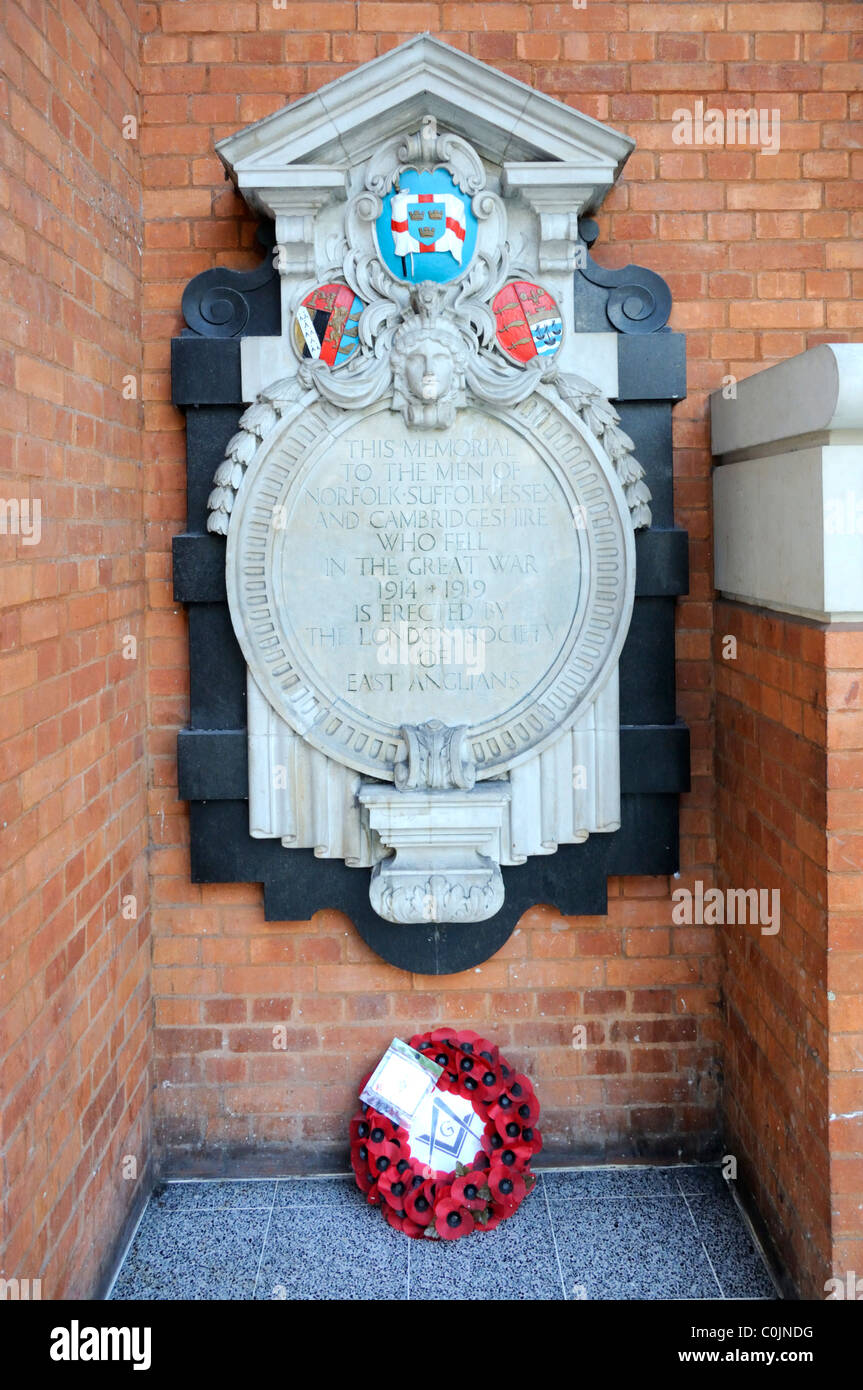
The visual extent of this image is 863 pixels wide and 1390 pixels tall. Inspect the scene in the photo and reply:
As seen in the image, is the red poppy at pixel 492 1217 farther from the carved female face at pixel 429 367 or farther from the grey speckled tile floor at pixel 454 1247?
the carved female face at pixel 429 367

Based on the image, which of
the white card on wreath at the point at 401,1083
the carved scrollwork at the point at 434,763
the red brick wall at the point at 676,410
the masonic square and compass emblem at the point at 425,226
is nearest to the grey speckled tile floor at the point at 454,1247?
the red brick wall at the point at 676,410

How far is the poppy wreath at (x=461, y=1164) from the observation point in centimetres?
318

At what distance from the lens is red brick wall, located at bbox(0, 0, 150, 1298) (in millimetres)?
2408

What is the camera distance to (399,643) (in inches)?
134

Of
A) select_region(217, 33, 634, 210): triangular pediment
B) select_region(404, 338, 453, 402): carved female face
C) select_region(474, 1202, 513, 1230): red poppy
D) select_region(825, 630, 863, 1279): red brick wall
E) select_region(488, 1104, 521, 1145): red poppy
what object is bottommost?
select_region(474, 1202, 513, 1230): red poppy

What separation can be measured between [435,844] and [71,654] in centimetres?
114

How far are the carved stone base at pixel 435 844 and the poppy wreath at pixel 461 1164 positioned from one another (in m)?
0.45

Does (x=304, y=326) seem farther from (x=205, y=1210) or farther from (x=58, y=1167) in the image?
(x=205, y=1210)

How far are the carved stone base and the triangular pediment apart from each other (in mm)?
1715

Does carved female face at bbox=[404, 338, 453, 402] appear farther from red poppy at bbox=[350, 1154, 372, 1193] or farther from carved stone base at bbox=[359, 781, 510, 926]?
red poppy at bbox=[350, 1154, 372, 1193]

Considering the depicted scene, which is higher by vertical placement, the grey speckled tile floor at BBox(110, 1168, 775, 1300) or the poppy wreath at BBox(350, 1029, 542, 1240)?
the poppy wreath at BBox(350, 1029, 542, 1240)

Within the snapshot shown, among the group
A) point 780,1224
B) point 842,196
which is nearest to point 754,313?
point 842,196

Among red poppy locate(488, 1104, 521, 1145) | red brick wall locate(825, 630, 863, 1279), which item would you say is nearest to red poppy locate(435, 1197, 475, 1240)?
red poppy locate(488, 1104, 521, 1145)

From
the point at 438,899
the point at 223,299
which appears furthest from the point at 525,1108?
the point at 223,299
